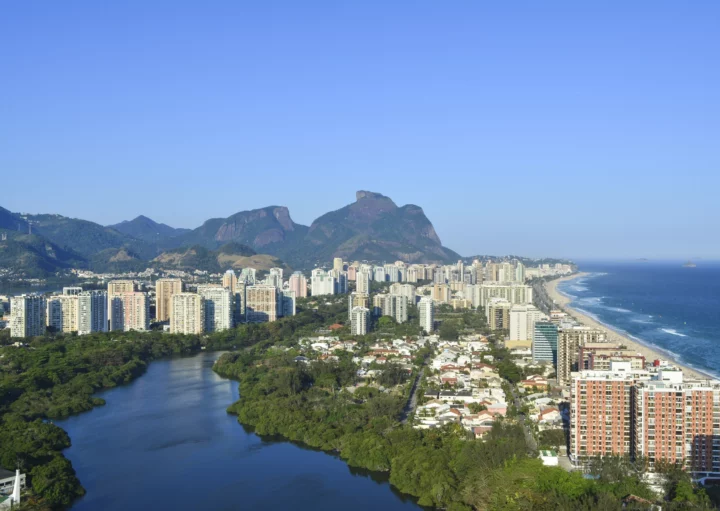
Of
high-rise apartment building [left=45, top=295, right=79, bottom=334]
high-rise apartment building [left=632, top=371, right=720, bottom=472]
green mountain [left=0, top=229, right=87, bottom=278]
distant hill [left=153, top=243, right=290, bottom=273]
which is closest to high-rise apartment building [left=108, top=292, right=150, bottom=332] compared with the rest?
high-rise apartment building [left=45, top=295, right=79, bottom=334]

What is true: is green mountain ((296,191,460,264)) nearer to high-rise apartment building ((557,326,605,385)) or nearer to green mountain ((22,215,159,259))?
green mountain ((22,215,159,259))

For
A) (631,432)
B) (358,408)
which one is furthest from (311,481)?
(631,432)

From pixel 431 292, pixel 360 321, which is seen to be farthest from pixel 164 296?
pixel 431 292

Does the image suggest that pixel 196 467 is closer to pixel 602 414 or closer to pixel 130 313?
pixel 602 414

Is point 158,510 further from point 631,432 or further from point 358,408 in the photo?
point 631,432

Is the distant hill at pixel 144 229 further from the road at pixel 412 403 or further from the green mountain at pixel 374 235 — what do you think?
the road at pixel 412 403

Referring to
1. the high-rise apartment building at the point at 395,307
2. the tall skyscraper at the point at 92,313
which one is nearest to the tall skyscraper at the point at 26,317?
the tall skyscraper at the point at 92,313
